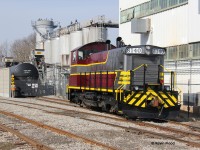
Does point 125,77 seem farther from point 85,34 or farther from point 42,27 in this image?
point 42,27

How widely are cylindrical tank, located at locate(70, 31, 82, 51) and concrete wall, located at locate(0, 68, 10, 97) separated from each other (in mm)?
17336

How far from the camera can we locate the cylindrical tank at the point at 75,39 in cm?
5057

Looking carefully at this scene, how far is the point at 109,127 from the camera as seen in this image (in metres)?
12.4

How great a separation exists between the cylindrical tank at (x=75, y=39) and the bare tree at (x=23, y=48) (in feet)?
148

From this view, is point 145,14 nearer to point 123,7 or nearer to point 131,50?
point 123,7

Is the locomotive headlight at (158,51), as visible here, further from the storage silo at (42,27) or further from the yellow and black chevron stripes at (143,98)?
the storage silo at (42,27)

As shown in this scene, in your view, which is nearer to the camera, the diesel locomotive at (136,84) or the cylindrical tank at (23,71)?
the diesel locomotive at (136,84)

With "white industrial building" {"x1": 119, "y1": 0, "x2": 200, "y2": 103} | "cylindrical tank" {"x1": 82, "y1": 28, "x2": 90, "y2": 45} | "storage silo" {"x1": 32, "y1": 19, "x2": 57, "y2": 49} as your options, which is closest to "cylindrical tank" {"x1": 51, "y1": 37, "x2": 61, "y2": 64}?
"cylindrical tank" {"x1": 82, "y1": 28, "x2": 90, "y2": 45}

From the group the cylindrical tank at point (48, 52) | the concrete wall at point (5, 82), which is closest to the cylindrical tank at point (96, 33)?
the cylindrical tank at point (48, 52)

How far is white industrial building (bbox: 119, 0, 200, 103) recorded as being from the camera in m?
21.1

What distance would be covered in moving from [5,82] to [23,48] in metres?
73.5

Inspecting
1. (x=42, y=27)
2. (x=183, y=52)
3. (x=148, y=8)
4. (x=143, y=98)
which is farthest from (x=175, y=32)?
(x=42, y=27)

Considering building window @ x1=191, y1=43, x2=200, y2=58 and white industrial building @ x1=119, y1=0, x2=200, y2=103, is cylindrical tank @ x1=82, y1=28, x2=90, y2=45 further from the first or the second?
building window @ x1=191, y1=43, x2=200, y2=58

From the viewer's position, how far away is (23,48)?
10494cm
